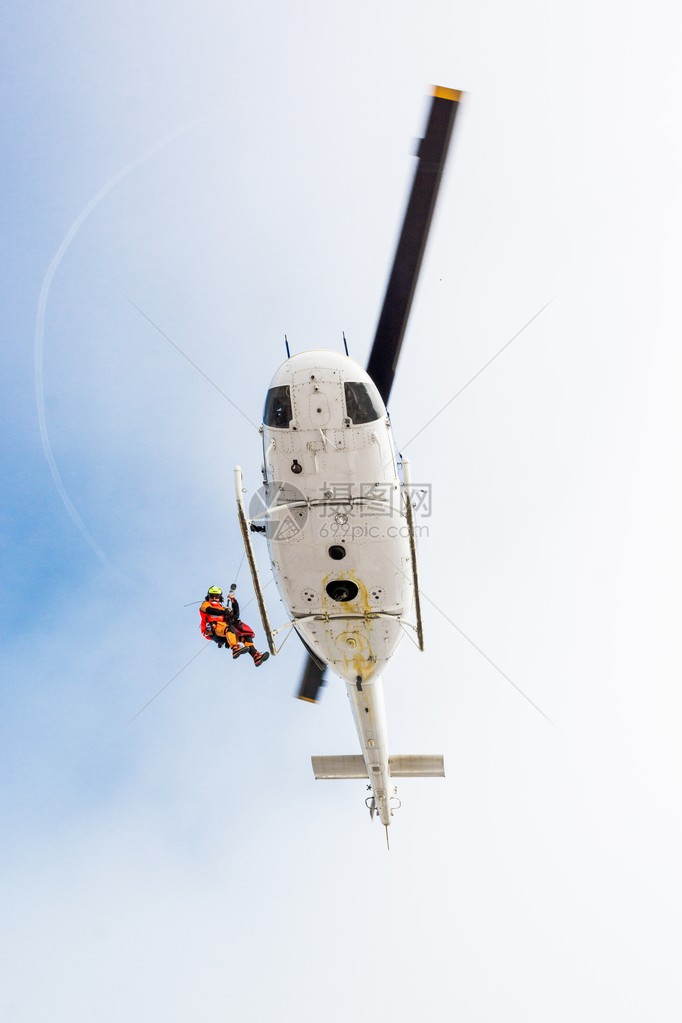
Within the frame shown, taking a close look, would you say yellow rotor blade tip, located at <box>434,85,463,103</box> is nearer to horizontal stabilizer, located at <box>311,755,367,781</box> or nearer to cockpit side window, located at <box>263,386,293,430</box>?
cockpit side window, located at <box>263,386,293,430</box>

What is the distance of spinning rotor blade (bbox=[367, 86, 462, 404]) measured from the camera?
25.3 ft

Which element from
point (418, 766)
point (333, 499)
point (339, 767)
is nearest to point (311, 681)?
point (339, 767)

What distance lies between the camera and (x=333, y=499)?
8.71 m

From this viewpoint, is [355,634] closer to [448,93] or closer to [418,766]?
[418,766]

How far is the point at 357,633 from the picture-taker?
9914mm

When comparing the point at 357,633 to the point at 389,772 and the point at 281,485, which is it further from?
the point at 389,772

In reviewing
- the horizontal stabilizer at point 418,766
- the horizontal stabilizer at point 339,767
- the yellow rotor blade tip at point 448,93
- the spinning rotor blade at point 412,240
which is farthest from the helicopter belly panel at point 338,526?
the horizontal stabilizer at point 339,767

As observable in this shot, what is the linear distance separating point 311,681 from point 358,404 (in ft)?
19.8

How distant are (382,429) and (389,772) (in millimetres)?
8352

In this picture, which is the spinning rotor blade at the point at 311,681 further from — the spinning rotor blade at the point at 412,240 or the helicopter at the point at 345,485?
the spinning rotor blade at the point at 412,240

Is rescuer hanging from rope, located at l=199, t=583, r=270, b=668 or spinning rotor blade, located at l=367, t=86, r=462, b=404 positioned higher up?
spinning rotor blade, located at l=367, t=86, r=462, b=404

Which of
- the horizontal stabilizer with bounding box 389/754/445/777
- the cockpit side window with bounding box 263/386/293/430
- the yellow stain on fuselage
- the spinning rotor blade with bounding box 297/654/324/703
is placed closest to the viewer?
the cockpit side window with bounding box 263/386/293/430

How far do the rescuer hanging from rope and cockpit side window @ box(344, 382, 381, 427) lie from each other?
4.34 m

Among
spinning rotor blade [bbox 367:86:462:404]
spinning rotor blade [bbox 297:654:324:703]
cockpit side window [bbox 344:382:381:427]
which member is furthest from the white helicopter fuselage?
spinning rotor blade [bbox 297:654:324:703]
